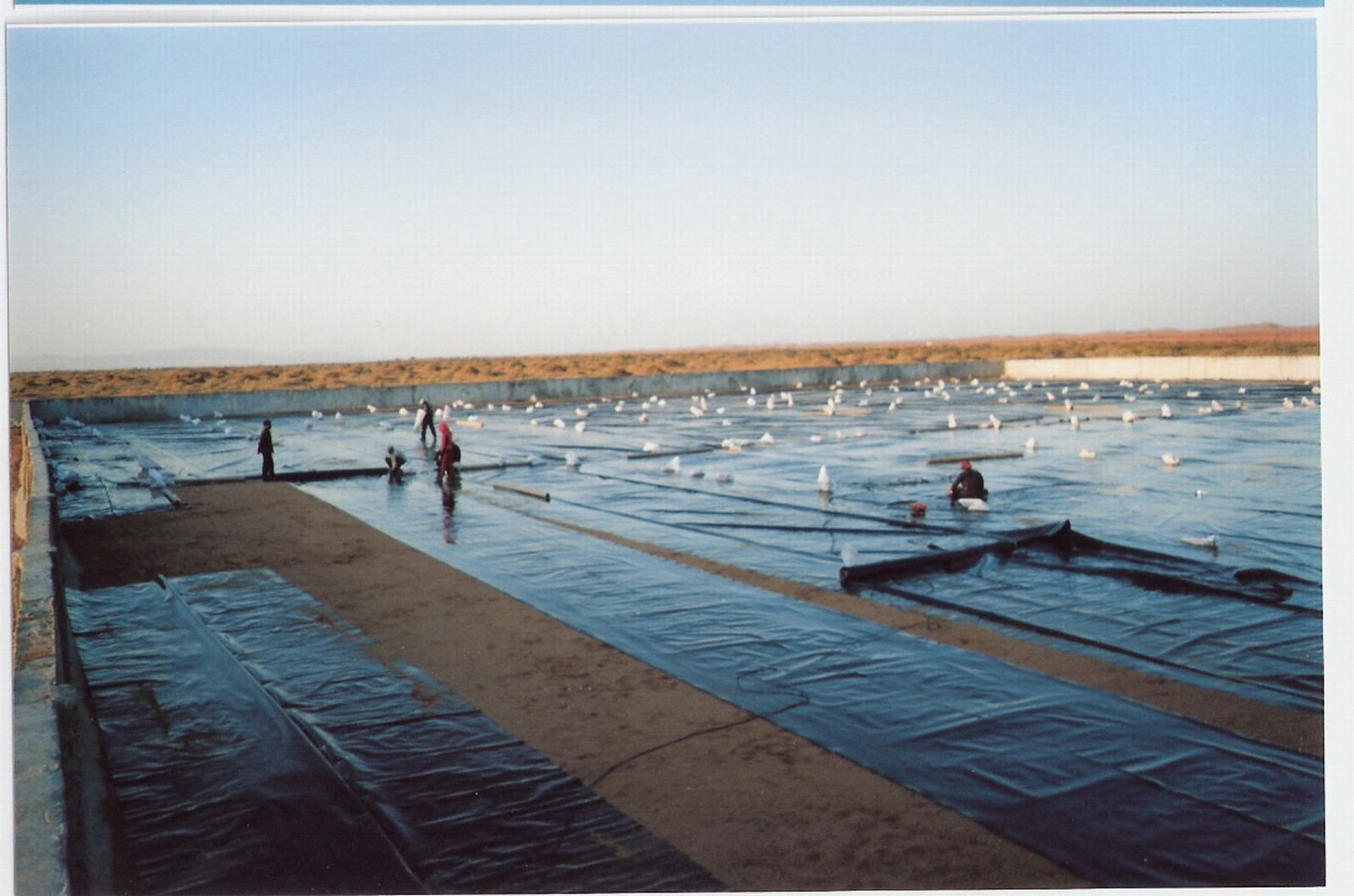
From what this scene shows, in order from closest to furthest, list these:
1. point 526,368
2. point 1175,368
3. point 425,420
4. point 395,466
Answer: point 395,466 < point 425,420 < point 1175,368 < point 526,368

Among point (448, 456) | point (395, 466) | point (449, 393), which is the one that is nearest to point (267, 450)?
point (395, 466)

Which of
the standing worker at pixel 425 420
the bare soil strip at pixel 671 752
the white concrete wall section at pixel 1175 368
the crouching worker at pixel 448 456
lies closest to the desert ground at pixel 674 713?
the bare soil strip at pixel 671 752

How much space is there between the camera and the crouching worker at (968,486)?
44.1 ft

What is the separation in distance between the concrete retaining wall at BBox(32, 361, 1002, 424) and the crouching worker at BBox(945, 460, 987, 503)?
28.0 meters

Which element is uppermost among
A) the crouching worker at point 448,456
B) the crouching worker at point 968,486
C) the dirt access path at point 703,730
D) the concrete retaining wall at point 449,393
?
the concrete retaining wall at point 449,393

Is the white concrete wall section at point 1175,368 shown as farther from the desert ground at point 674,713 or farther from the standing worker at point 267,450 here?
the desert ground at point 674,713

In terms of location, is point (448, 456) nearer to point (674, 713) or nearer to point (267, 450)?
point (267, 450)

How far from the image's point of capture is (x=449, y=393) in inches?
1591

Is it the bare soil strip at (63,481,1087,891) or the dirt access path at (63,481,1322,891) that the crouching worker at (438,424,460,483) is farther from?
the bare soil strip at (63,481,1087,891)

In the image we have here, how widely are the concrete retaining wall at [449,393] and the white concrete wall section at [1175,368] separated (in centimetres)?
255

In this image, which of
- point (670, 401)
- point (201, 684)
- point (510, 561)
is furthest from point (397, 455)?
point (670, 401)

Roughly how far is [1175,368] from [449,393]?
28.1m

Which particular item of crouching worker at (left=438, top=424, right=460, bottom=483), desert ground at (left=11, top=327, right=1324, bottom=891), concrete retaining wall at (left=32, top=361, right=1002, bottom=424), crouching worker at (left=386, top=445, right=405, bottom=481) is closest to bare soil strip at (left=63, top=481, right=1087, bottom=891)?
desert ground at (left=11, top=327, right=1324, bottom=891)

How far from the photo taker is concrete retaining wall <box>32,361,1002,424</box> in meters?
34.9
